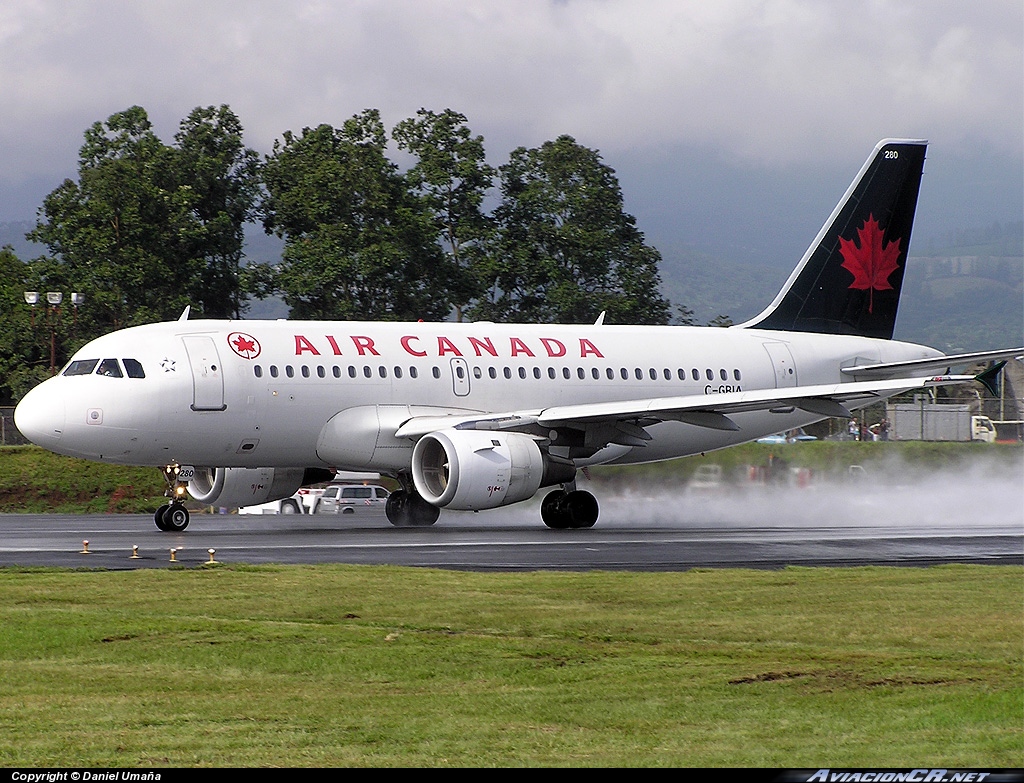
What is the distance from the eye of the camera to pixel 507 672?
11.7 m

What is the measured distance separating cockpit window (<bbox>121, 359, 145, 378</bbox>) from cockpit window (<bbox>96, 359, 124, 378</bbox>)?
15 centimetres

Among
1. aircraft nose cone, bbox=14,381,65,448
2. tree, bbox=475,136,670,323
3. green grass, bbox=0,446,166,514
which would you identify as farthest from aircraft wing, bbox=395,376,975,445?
tree, bbox=475,136,670,323

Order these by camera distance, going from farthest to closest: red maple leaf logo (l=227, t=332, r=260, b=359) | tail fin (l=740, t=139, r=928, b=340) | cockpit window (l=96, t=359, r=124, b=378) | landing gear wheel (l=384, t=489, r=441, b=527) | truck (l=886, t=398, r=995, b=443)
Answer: truck (l=886, t=398, r=995, b=443) < tail fin (l=740, t=139, r=928, b=340) < landing gear wheel (l=384, t=489, r=441, b=527) < red maple leaf logo (l=227, t=332, r=260, b=359) < cockpit window (l=96, t=359, r=124, b=378)

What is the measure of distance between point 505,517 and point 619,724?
25128 millimetres

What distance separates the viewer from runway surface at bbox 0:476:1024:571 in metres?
21.7

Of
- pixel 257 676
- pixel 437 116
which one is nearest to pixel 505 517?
pixel 257 676

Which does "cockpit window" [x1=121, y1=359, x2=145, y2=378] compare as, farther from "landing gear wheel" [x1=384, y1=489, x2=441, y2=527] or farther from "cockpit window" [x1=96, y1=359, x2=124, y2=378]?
"landing gear wheel" [x1=384, y1=489, x2=441, y2=527]

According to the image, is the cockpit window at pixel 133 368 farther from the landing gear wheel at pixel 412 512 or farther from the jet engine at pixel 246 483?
the landing gear wheel at pixel 412 512

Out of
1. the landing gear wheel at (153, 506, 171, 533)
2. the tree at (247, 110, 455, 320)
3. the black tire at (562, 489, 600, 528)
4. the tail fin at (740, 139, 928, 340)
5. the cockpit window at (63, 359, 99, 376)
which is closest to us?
the cockpit window at (63, 359, 99, 376)

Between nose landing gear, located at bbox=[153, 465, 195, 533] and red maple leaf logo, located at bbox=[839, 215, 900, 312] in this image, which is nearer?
nose landing gear, located at bbox=[153, 465, 195, 533]

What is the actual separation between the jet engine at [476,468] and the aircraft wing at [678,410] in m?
0.60

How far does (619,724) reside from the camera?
32.4ft

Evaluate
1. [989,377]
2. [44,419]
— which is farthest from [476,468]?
[989,377]

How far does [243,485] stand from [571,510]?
7.07 m
